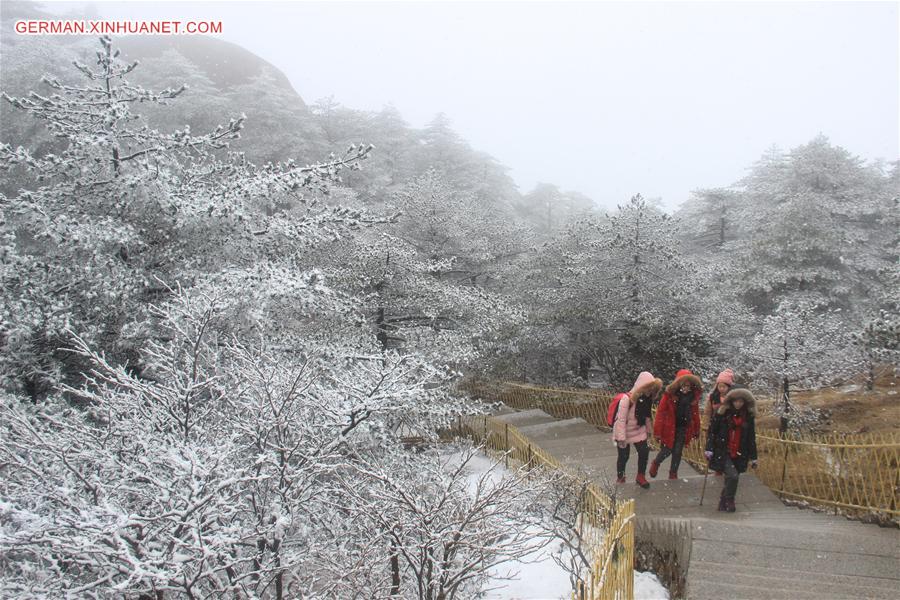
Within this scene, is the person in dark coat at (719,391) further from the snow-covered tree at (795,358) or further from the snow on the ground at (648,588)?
the snow-covered tree at (795,358)

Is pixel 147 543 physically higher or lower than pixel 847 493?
higher

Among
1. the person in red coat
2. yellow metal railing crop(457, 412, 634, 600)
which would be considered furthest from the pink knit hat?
yellow metal railing crop(457, 412, 634, 600)

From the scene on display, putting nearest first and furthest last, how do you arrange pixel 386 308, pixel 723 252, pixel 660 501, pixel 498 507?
pixel 498 507 < pixel 660 501 < pixel 386 308 < pixel 723 252

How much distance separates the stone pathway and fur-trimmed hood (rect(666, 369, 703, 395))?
119 cm

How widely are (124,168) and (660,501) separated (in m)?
8.74

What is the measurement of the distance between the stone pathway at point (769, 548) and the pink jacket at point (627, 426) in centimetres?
62

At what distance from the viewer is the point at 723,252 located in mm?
21719

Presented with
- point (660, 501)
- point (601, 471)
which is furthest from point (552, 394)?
point (660, 501)

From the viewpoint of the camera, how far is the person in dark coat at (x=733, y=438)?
5.43m

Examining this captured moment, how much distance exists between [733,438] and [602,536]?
1852 mm

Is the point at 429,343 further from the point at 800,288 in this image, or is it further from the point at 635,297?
the point at 800,288

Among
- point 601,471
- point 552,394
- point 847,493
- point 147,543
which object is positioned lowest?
point 552,394

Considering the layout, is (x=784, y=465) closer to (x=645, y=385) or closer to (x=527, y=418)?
(x=645, y=385)

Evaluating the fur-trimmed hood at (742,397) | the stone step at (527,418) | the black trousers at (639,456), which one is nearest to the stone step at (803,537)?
the fur-trimmed hood at (742,397)
